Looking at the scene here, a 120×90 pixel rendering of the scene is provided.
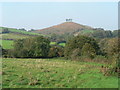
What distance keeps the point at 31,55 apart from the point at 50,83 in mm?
48237

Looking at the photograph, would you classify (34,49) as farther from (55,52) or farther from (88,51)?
(88,51)

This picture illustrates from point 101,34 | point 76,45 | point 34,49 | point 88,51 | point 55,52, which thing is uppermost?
point 101,34

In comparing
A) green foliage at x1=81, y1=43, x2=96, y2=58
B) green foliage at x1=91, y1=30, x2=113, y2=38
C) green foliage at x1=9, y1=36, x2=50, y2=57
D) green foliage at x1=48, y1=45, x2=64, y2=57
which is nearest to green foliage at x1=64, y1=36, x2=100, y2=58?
green foliage at x1=81, y1=43, x2=96, y2=58

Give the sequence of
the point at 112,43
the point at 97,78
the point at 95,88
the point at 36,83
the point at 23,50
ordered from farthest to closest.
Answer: the point at 23,50 < the point at 112,43 < the point at 97,78 < the point at 36,83 < the point at 95,88

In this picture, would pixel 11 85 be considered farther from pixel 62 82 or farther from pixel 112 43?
pixel 112 43

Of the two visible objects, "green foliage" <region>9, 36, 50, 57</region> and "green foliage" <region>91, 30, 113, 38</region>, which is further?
"green foliage" <region>91, 30, 113, 38</region>

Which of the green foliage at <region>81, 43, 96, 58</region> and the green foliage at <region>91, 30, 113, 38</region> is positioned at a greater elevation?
the green foliage at <region>91, 30, 113, 38</region>

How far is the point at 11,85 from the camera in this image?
13172 mm

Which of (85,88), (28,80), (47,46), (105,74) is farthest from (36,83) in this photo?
(47,46)

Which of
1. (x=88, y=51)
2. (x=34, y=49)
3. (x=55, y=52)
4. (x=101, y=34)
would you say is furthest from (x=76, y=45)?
(x=101, y=34)

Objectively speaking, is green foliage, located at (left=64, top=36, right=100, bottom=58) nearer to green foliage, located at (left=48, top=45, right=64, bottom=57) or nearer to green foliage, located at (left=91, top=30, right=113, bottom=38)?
green foliage, located at (left=48, top=45, right=64, bottom=57)

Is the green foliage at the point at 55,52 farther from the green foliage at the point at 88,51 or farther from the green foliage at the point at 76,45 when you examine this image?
the green foliage at the point at 88,51

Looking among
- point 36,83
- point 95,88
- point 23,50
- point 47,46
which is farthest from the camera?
point 47,46

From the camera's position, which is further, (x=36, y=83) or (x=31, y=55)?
(x=31, y=55)
